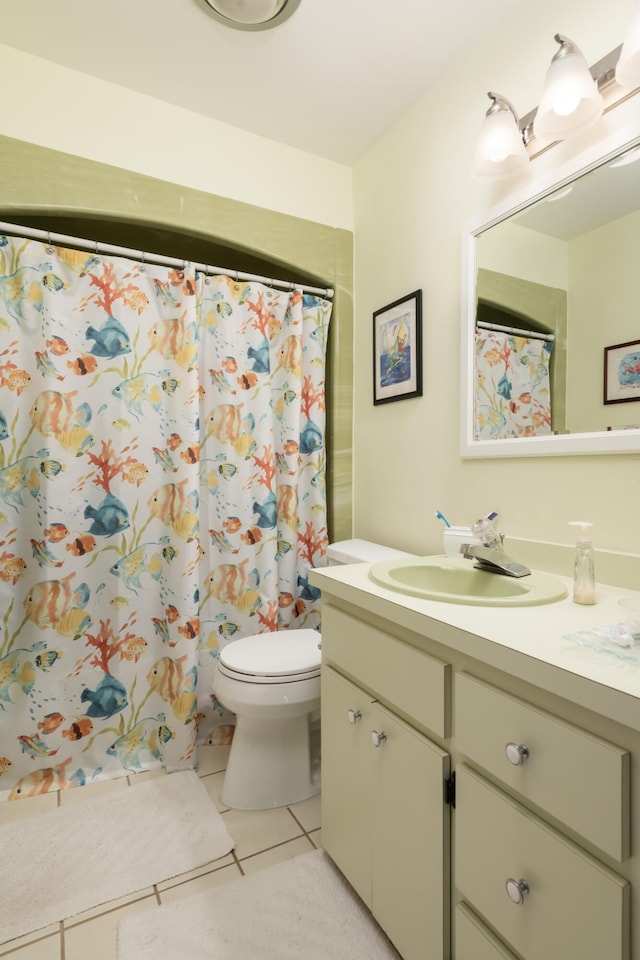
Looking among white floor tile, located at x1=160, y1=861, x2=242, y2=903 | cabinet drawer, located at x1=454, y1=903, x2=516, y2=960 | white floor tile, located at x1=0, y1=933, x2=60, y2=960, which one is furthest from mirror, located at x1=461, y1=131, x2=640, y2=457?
white floor tile, located at x1=0, y1=933, x2=60, y2=960

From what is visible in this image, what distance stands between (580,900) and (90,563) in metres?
1.68

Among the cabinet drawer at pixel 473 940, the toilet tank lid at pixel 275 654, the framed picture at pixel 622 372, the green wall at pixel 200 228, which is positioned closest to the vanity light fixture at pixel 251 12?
the green wall at pixel 200 228

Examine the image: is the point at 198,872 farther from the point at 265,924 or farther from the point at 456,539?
the point at 456,539

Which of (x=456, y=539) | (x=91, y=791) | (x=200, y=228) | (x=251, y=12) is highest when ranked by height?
(x=251, y=12)

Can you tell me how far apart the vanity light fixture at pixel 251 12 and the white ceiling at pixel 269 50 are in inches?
1.4

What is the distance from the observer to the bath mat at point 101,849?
1272 millimetres

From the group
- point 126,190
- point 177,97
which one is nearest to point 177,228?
point 126,190

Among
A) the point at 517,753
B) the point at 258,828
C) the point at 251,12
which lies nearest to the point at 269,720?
the point at 258,828

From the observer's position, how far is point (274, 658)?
1.67 metres

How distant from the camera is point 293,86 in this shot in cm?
176

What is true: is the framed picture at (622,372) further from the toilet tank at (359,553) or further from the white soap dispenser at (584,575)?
the toilet tank at (359,553)

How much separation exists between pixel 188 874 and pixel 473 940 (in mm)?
856

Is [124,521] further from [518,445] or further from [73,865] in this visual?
[518,445]

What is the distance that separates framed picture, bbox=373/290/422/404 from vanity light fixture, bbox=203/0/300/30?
92 centimetres
